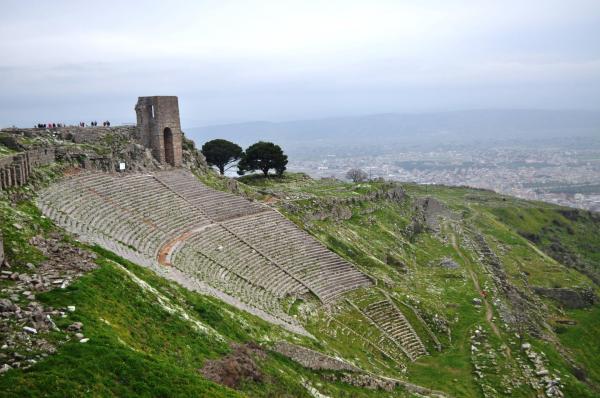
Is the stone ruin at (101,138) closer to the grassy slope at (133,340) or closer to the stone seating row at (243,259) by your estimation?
the grassy slope at (133,340)

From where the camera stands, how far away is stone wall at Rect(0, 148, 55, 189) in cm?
2628

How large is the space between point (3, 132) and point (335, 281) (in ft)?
82.4

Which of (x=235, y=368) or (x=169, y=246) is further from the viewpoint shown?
(x=169, y=246)

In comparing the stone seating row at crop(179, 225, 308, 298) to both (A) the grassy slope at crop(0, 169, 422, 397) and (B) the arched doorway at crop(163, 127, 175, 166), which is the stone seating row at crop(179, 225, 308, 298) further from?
(B) the arched doorway at crop(163, 127, 175, 166)

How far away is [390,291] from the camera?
3562 centimetres

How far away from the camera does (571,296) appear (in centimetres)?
4578

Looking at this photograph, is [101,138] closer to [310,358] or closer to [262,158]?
[262,158]

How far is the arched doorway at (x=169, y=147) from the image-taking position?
4672 centimetres

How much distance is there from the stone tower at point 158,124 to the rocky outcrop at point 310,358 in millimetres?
27359

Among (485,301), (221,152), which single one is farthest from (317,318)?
(221,152)

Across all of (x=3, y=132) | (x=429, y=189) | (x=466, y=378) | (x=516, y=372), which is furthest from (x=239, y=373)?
(x=429, y=189)

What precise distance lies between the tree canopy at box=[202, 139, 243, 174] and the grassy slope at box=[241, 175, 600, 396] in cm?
676

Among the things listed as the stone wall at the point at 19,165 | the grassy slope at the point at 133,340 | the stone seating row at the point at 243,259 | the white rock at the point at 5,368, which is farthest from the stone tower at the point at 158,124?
the white rock at the point at 5,368

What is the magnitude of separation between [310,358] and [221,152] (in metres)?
43.7
